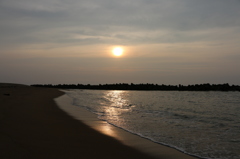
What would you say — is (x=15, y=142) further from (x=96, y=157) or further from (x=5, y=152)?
(x=96, y=157)

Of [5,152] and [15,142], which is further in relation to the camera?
[15,142]

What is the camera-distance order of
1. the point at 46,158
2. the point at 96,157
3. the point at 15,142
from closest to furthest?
the point at 46,158
the point at 96,157
the point at 15,142

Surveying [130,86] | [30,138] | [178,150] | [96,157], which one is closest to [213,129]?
[178,150]

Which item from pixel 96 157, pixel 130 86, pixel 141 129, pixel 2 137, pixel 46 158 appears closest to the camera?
pixel 46 158

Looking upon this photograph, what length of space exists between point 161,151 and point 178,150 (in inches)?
22.8

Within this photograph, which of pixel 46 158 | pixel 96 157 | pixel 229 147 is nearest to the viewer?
pixel 46 158

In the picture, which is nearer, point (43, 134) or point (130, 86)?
point (43, 134)

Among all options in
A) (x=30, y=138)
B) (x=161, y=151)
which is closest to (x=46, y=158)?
(x=30, y=138)

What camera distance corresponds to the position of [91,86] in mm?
120562

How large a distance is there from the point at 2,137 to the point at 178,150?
521 centimetres

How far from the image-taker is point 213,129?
33.9ft

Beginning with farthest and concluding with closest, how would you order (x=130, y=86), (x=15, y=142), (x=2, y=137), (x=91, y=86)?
(x=91, y=86), (x=130, y=86), (x=2, y=137), (x=15, y=142)

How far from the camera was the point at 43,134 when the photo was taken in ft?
24.4

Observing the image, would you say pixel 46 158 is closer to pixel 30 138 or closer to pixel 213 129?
pixel 30 138
